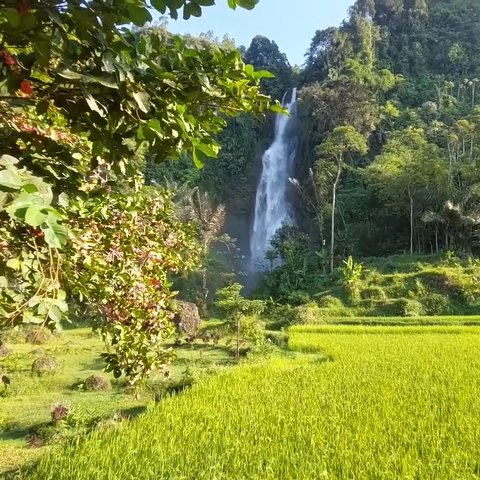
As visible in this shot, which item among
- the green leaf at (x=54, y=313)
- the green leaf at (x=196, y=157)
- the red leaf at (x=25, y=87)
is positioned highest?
the red leaf at (x=25, y=87)

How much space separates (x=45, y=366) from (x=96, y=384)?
1890 mm

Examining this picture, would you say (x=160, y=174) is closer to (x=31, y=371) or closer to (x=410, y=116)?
(x=410, y=116)

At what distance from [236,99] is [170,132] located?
30 cm

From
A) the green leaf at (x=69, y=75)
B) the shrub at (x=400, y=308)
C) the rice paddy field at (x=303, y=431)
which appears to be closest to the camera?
the green leaf at (x=69, y=75)

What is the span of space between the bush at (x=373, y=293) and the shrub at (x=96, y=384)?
1441 centimetres

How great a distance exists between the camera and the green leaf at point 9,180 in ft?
3.08

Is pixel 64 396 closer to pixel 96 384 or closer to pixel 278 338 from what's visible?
pixel 96 384

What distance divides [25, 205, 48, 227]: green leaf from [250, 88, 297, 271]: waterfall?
31.2 metres

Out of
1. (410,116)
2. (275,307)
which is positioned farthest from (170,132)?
(410,116)

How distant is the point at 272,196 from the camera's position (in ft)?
114

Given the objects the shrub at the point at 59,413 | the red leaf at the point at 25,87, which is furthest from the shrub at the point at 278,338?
the red leaf at the point at 25,87

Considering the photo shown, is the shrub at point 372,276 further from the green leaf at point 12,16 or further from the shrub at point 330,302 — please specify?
the green leaf at point 12,16

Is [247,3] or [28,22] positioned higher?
[247,3]

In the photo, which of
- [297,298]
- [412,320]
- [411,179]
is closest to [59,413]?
[412,320]
